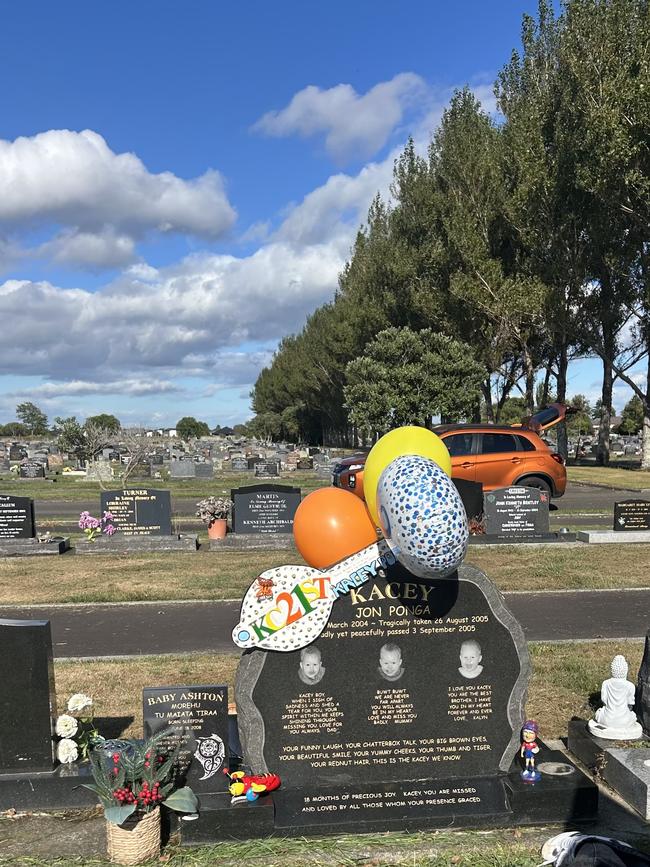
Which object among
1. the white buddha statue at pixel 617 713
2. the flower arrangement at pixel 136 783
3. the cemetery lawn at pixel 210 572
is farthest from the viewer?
the cemetery lawn at pixel 210 572

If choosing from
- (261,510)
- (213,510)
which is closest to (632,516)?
(261,510)

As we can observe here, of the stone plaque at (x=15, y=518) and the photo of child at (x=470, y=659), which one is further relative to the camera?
the stone plaque at (x=15, y=518)

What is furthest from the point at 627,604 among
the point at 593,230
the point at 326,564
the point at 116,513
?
the point at 593,230

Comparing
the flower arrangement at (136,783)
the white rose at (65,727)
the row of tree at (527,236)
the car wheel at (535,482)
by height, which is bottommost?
the flower arrangement at (136,783)

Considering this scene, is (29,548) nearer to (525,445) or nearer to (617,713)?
(525,445)

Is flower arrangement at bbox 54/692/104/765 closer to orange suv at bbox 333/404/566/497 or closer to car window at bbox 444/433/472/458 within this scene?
orange suv at bbox 333/404/566/497

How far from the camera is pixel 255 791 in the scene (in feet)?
14.6

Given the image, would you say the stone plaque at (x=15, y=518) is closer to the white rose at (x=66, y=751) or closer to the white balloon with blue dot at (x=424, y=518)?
the white rose at (x=66, y=751)

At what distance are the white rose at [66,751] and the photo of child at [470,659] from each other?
2.44 m

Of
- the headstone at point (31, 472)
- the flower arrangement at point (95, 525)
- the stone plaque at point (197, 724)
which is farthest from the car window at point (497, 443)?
the headstone at point (31, 472)

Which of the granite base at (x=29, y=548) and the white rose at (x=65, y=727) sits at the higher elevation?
the granite base at (x=29, y=548)

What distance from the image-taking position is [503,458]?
15211 mm

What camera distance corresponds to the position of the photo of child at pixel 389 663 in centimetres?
471

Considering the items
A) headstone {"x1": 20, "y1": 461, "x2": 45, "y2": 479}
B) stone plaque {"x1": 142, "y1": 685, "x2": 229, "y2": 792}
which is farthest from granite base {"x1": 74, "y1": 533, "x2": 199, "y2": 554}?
headstone {"x1": 20, "y1": 461, "x2": 45, "y2": 479}
